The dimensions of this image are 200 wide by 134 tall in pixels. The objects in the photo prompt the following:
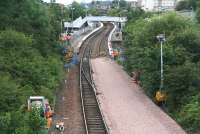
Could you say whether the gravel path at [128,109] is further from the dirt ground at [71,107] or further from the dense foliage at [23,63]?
the dense foliage at [23,63]

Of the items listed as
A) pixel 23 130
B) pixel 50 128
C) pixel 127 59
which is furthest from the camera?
pixel 127 59

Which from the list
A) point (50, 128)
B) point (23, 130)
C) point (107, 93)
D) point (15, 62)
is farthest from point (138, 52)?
point (23, 130)

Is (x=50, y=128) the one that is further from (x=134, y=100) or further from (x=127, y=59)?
(x=127, y=59)

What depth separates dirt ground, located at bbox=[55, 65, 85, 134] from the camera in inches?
1299

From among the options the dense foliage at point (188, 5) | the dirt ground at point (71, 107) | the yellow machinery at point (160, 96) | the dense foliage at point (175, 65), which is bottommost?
the dirt ground at point (71, 107)

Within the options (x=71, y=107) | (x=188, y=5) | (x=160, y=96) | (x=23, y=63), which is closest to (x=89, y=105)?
(x=71, y=107)

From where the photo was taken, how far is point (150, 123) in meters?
33.7

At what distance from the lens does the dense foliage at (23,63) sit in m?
25.9

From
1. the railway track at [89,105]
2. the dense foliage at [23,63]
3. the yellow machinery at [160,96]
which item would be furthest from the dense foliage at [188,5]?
the yellow machinery at [160,96]

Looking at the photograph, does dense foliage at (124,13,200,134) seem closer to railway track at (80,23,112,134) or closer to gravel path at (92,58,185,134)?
gravel path at (92,58,185,134)

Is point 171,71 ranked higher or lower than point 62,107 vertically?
higher

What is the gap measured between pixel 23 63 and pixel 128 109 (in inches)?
327

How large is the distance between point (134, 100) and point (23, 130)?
717 inches

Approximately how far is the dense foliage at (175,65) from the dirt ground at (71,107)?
601cm
